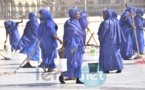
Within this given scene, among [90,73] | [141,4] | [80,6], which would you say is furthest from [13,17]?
[90,73]

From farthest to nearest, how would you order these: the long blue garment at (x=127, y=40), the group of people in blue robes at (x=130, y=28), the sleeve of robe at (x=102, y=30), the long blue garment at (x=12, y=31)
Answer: the long blue garment at (x=12, y=31) < the long blue garment at (x=127, y=40) < the group of people in blue robes at (x=130, y=28) < the sleeve of robe at (x=102, y=30)

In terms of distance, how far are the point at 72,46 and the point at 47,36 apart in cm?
158

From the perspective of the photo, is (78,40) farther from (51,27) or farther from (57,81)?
(51,27)

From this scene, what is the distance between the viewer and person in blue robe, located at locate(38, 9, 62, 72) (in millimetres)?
10438

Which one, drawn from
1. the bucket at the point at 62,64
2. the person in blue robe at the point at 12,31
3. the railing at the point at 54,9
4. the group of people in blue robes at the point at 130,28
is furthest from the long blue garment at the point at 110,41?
the railing at the point at 54,9

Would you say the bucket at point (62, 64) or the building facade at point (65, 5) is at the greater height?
the building facade at point (65, 5)

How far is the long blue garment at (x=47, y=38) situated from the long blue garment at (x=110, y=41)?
1.06 meters

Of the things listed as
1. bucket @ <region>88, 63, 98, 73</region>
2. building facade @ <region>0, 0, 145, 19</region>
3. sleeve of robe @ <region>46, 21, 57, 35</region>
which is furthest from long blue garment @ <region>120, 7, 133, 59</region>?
building facade @ <region>0, 0, 145, 19</region>

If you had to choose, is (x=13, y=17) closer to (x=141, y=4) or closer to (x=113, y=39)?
(x=141, y=4)

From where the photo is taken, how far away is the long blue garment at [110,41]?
1085cm

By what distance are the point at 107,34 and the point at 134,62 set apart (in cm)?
305

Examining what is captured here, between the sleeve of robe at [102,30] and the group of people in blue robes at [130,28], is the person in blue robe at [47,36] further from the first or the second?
the group of people in blue robes at [130,28]

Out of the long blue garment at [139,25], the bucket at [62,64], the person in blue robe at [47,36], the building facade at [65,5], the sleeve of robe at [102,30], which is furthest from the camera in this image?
the building facade at [65,5]

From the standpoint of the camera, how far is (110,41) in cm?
1088
